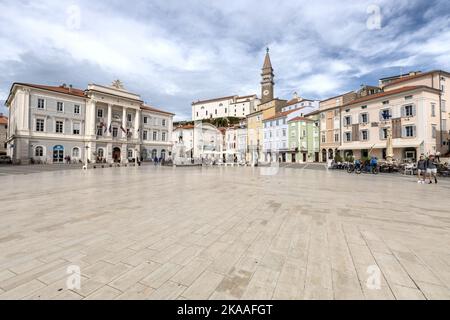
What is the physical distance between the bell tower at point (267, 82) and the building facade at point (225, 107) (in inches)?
704

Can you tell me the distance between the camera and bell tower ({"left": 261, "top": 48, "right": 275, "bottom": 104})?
76.6m

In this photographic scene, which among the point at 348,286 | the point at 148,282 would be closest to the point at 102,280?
the point at 148,282

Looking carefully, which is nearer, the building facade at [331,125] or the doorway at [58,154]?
the doorway at [58,154]

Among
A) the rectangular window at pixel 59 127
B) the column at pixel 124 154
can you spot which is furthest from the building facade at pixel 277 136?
the rectangular window at pixel 59 127

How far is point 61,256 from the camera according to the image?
3129 mm

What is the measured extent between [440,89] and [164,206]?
40675mm

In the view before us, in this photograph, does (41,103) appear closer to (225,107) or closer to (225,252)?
(225,252)

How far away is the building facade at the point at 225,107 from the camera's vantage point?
99000mm

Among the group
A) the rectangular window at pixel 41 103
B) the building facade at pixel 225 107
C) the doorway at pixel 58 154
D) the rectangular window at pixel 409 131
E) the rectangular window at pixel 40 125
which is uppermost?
the building facade at pixel 225 107

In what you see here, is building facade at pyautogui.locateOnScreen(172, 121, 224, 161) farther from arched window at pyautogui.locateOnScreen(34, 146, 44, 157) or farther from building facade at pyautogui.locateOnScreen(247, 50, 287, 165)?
arched window at pyautogui.locateOnScreen(34, 146, 44, 157)

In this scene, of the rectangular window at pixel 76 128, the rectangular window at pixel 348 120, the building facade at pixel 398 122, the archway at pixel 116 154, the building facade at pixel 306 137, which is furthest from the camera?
the building facade at pixel 306 137

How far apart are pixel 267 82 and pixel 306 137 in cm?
3692

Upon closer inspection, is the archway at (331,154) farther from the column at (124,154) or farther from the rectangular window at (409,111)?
the column at (124,154)

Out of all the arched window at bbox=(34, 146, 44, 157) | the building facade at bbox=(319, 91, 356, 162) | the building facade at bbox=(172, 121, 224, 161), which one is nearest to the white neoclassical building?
the arched window at bbox=(34, 146, 44, 157)
